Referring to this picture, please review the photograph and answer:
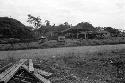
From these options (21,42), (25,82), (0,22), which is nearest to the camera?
(25,82)

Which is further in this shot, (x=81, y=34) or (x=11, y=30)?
(x=81, y=34)

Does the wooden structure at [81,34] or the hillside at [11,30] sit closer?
the hillside at [11,30]

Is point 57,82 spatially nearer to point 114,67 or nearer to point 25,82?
point 25,82

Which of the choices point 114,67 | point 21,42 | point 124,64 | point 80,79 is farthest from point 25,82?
point 21,42

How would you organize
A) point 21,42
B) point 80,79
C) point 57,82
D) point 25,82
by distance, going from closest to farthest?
1. point 25,82
2. point 57,82
3. point 80,79
4. point 21,42

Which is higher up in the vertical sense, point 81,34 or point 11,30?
point 11,30

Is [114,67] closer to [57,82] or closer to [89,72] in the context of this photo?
[89,72]

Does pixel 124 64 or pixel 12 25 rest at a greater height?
pixel 12 25

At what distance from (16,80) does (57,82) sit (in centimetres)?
162

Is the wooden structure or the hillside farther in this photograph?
the wooden structure

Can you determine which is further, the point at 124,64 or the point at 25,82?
the point at 124,64

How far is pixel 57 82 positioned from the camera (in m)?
6.79

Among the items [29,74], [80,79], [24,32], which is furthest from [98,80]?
[24,32]

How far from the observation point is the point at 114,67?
9.06 metres
